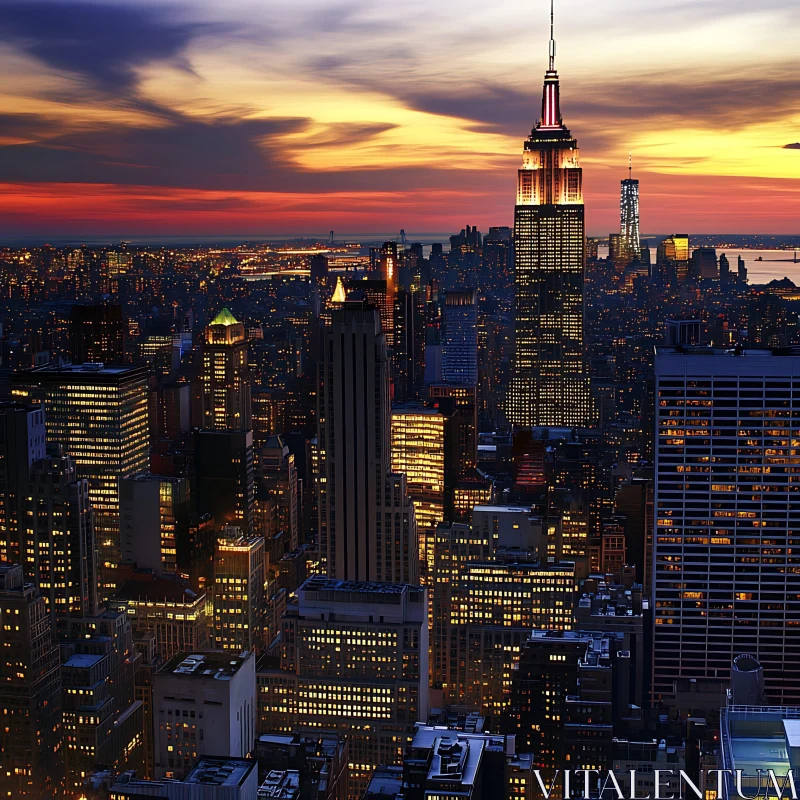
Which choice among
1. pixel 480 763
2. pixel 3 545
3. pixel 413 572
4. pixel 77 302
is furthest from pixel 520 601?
pixel 77 302

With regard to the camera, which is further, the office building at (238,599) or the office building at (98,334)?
the office building at (98,334)

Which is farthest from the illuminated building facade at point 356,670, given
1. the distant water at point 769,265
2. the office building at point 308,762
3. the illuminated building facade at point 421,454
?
the distant water at point 769,265

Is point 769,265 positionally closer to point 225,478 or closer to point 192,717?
point 225,478

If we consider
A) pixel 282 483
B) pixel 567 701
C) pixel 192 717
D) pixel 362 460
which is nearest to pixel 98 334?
pixel 282 483

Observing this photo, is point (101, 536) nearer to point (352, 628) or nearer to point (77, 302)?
point (77, 302)

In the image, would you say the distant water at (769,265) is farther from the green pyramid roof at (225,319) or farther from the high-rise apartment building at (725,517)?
the green pyramid roof at (225,319)
